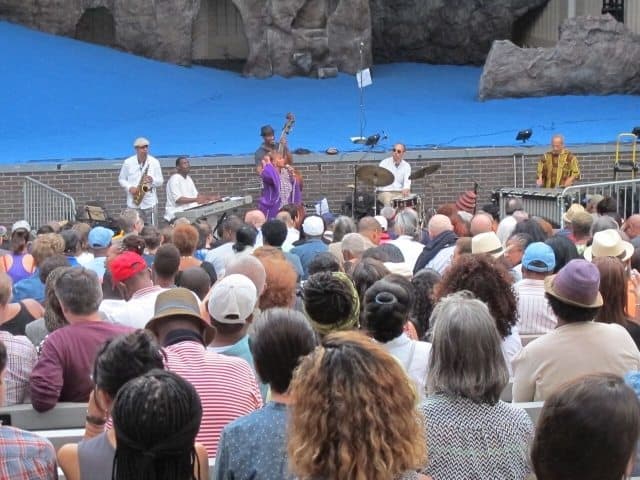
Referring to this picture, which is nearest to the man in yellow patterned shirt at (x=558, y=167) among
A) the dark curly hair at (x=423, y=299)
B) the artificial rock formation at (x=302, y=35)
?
the artificial rock formation at (x=302, y=35)

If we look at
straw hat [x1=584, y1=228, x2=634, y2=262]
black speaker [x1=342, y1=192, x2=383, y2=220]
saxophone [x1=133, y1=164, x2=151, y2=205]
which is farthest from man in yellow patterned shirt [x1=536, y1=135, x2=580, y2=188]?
straw hat [x1=584, y1=228, x2=634, y2=262]

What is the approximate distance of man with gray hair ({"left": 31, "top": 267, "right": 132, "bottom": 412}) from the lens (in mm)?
4812

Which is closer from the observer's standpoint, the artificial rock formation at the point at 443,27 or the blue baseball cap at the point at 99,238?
the blue baseball cap at the point at 99,238

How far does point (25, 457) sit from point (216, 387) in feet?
3.22

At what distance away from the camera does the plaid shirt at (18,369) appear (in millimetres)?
5090

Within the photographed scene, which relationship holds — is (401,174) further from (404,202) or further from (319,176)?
(319,176)

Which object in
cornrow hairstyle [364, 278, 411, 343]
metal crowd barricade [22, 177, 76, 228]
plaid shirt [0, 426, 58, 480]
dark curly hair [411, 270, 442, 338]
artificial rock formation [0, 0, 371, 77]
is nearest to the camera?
plaid shirt [0, 426, 58, 480]

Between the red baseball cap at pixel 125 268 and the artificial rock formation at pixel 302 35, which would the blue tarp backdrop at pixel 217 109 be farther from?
the red baseball cap at pixel 125 268

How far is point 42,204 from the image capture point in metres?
16.6

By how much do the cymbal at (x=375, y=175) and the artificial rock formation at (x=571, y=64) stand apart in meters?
7.58

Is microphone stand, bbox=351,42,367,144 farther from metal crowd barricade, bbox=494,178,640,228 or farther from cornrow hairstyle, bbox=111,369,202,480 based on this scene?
cornrow hairstyle, bbox=111,369,202,480

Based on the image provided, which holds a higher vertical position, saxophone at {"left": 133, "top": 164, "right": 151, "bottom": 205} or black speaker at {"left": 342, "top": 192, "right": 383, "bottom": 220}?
saxophone at {"left": 133, "top": 164, "right": 151, "bottom": 205}

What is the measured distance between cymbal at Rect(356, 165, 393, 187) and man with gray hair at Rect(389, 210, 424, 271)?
4.98m

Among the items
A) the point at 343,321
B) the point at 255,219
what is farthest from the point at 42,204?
the point at 343,321
